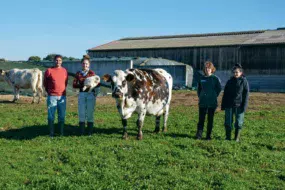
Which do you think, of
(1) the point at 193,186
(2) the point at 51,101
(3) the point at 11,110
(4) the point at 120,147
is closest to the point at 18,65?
(3) the point at 11,110

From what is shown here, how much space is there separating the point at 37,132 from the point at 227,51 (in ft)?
124

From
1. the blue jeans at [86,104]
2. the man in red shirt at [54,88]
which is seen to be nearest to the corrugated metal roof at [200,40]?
the blue jeans at [86,104]

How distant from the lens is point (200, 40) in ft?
172

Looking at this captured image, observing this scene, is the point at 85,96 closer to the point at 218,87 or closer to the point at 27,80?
the point at 218,87

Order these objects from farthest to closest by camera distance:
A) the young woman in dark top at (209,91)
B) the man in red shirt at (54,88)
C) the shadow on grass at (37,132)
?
the shadow on grass at (37,132) → the man in red shirt at (54,88) → the young woman in dark top at (209,91)

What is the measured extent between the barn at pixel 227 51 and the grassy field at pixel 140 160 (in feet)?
103

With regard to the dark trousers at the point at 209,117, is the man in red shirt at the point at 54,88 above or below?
above

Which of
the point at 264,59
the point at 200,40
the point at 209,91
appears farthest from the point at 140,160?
the point at 200,40

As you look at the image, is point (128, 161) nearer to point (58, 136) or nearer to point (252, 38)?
point (58, 136)

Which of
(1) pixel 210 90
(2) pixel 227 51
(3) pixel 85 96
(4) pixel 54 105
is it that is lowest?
(4) pixel 54 105

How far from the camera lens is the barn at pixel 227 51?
137ft

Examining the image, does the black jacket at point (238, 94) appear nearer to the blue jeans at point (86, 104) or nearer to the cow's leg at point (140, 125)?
the cow's leg at point (140, 125)

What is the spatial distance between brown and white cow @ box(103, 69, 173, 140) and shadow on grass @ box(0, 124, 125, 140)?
51.3 inches

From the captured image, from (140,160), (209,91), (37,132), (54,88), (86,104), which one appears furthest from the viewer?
(37,132)
